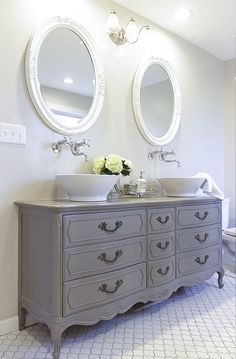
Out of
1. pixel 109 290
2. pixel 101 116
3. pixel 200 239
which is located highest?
pixel 101 116

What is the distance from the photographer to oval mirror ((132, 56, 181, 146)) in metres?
2.50

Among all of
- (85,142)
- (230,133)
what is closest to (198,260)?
(85,142)

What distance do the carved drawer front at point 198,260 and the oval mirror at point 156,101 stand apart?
1.00 meters

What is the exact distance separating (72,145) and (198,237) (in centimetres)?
116

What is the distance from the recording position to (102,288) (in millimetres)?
1633

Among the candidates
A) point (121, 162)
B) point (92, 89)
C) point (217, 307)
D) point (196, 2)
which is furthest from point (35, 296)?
point (196, 2)

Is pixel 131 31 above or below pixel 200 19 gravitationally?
below

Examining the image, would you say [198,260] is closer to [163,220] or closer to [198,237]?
[198,237]

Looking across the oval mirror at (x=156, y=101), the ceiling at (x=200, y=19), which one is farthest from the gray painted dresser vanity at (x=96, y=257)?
the ceiling at (x=200, y=19)

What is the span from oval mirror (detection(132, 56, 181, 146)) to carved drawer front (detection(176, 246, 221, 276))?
1.00 m

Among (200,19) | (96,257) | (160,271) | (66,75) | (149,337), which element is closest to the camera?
(96,257)

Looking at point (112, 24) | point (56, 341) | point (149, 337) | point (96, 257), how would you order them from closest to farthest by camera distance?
point (56, 341) → point (96, 257) → point (149, 337) → point (112, 24)

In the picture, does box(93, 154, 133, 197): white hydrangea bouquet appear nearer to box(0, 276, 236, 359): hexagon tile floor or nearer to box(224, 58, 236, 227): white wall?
box(0, 276, 236, 359): hexagon tile floor

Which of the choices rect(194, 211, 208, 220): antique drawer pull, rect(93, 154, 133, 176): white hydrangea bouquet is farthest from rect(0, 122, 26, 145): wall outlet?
rect(194, 211, 208, 220): antique drawer pull
